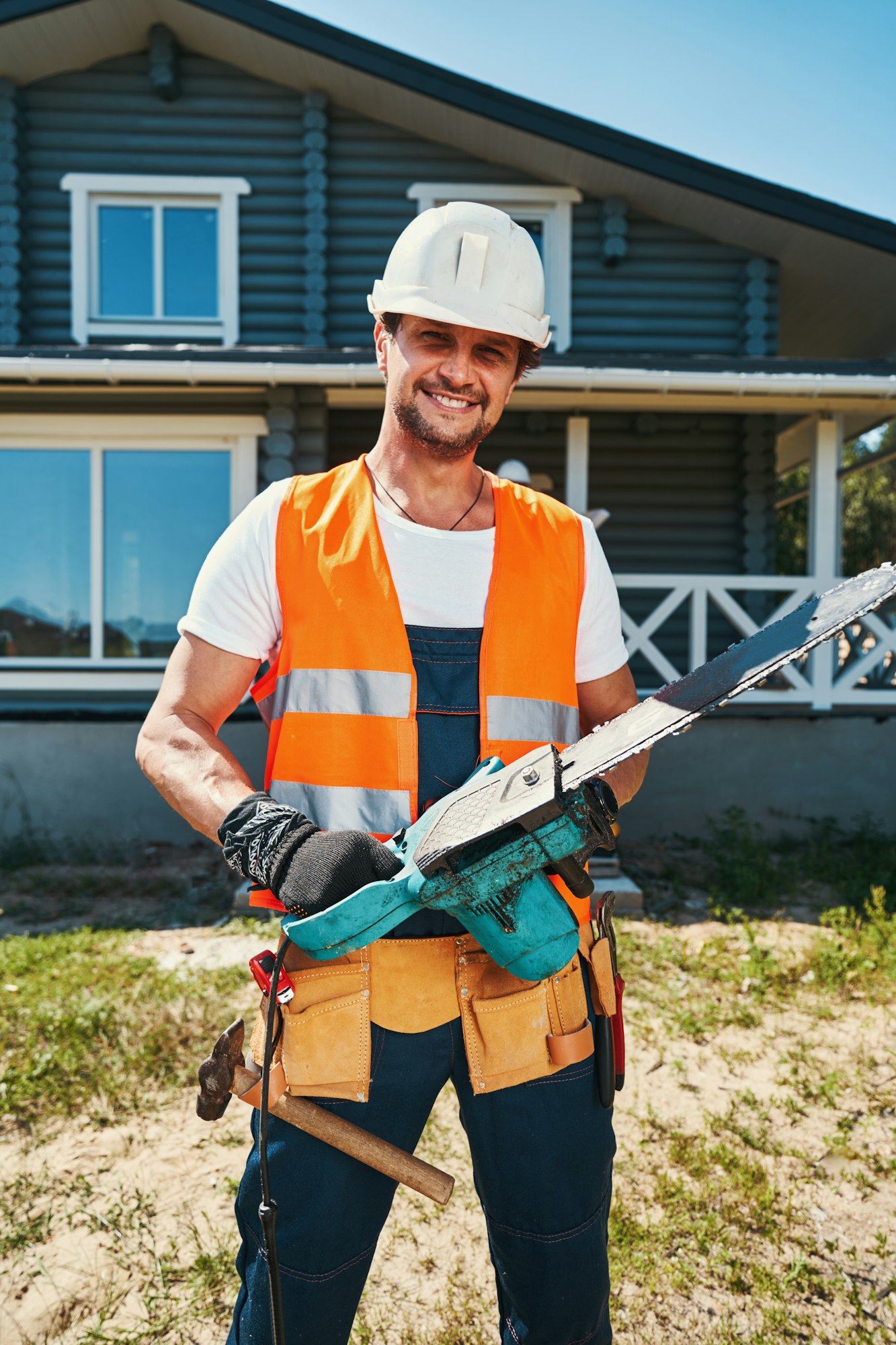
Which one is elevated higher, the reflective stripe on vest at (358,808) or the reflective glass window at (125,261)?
the reflective glass window at (125,261)

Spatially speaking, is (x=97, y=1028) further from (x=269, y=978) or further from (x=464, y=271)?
(x=464, y=271)

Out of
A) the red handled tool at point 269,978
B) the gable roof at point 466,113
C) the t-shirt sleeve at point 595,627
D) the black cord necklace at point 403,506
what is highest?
the gable roof at point 466,113

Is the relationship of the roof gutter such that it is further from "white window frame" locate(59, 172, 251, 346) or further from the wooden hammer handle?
the wooden hammer handle

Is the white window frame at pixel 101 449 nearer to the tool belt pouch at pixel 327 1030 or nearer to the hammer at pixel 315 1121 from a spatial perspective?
the hammer at pixel 315 1121

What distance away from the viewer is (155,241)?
7961 millimetres

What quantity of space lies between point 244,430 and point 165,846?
132 inches

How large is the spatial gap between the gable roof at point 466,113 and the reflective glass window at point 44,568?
12.8ft

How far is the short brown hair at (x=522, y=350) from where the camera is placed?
159 centimetres

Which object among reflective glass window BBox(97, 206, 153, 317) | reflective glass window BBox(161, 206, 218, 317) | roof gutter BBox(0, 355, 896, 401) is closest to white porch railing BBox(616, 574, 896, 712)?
roof gutter BBox(0, 355, 896, 401)

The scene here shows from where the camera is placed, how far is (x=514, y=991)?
4.75ft

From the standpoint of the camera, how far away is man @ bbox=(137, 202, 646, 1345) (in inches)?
53.7

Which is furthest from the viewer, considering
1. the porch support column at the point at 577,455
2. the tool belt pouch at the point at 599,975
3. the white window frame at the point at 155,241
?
the white window frame at the point at 155,241

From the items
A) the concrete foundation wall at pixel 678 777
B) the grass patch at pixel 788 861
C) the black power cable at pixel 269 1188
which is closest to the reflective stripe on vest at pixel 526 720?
the black power cable at pixel 269 1188

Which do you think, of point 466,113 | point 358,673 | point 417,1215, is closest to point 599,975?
point 358,673
